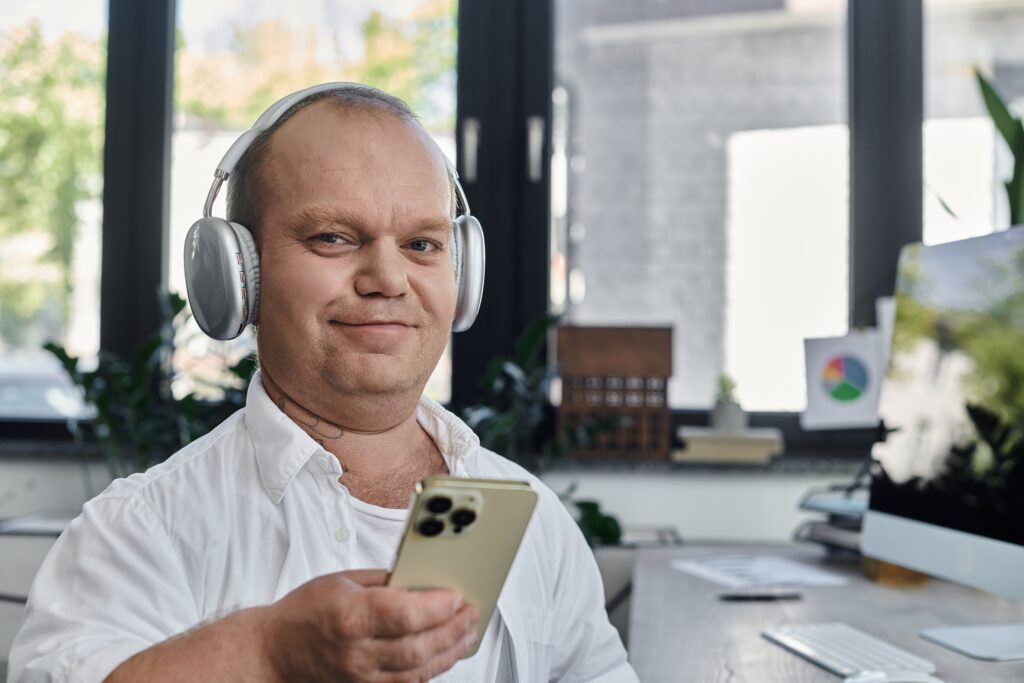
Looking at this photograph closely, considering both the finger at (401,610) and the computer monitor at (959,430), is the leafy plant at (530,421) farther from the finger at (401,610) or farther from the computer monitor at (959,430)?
the finger at (401,610)

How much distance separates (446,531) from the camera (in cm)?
58

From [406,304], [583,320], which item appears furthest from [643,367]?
[406,304]

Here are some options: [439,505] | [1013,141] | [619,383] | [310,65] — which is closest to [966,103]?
[1013,141]

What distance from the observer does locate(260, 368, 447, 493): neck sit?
0.86 m

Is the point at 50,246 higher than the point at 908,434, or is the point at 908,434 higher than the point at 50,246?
the point at 50,246

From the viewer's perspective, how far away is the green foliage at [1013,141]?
1.91 metres

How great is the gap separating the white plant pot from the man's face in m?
1.55

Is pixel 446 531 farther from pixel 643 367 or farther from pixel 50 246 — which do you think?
pixel 50 246

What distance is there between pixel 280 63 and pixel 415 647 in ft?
7.16

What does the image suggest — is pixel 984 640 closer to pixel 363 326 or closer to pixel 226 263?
pixel 363 326

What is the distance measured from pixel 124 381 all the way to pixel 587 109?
1250 mm

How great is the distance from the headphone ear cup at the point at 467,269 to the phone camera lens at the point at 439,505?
39 centimetres

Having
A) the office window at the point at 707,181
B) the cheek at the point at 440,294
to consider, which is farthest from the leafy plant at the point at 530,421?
the cheek at the point at 440,294

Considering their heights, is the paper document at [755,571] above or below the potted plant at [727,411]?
A: below
